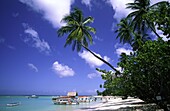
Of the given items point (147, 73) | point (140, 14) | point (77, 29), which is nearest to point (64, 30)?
point (77, 29)

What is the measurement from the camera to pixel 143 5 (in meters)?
24.3

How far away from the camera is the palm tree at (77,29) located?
23.8m

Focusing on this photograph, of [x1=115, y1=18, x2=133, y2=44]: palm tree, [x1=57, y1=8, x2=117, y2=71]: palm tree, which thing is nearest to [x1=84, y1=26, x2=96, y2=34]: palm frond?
[x1=57, y1=8, x2=117, y2=71]: palm tree

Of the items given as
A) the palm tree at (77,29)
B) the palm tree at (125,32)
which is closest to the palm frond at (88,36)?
the palm tree at (77,29)

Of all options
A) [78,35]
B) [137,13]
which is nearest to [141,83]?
[78,35]

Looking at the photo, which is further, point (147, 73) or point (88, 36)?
point (88, 36)

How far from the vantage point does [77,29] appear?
2398 centimetres

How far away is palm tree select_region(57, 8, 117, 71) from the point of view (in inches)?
936

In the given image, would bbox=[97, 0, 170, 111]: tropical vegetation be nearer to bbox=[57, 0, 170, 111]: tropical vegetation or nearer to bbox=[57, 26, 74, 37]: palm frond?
bbox=[57, 0, 170, 111]: tropical vegetation

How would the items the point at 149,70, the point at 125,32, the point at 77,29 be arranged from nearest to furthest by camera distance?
the point at 149,70 → the point at 77,29 → the point at 125,32

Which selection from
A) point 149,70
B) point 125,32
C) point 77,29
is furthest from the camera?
point 125,32

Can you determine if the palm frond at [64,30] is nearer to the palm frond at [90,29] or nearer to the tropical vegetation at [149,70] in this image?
the palm frond at [90,29]

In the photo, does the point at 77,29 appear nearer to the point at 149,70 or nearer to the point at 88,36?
the point at 88,36

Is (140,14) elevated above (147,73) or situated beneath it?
elevated above
